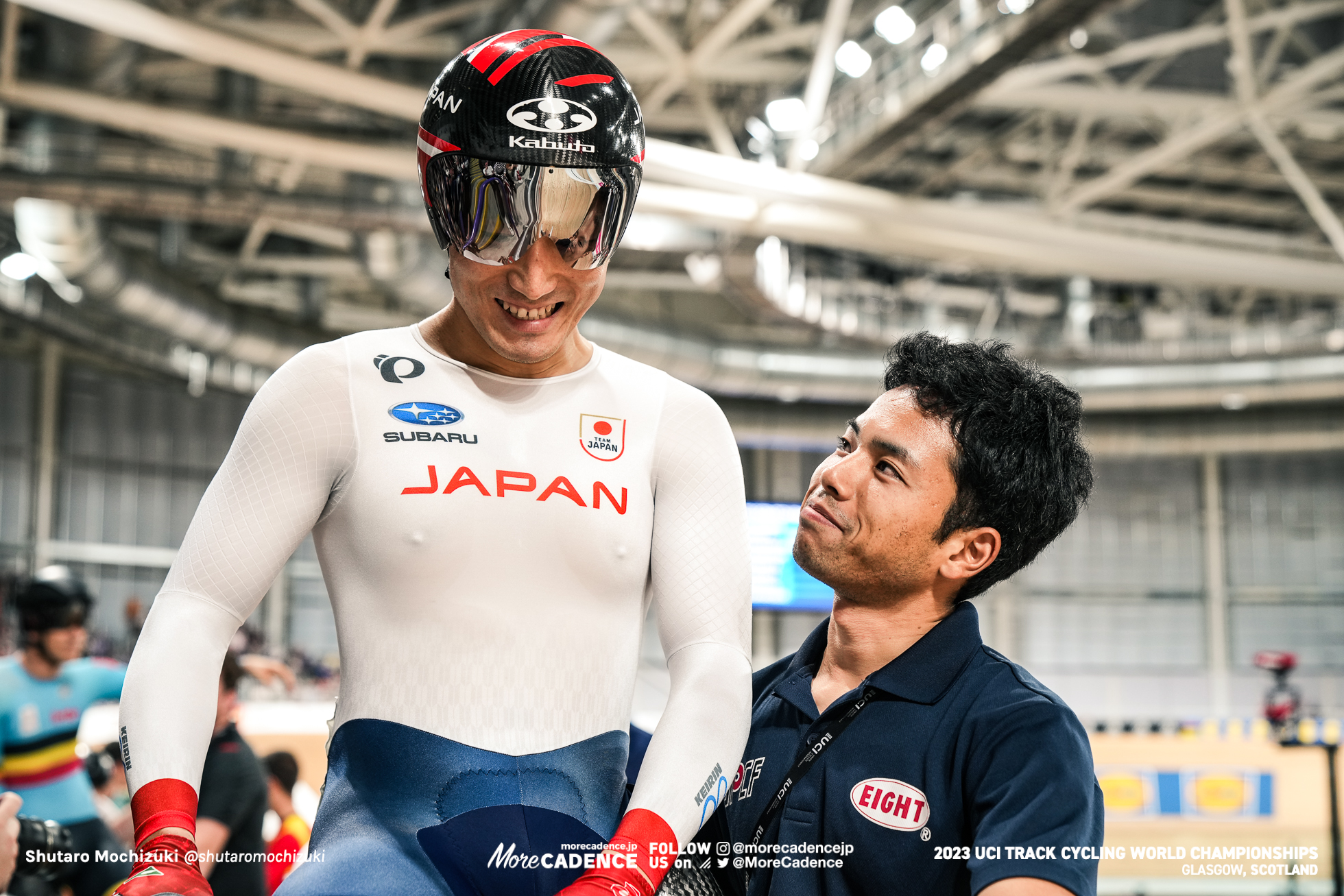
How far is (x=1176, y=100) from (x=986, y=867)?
1379cm

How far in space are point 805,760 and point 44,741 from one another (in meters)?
4.78

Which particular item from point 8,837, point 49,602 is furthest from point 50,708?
point 8,837

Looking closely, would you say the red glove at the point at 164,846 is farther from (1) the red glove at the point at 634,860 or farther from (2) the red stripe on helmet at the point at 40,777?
(2) the red stripe on helmet at the point at 40,777

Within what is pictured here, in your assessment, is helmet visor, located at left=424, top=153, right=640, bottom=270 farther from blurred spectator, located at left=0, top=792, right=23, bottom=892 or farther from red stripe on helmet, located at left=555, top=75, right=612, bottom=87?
blurred spectator, located at left=0, top=792, right=23, bottom=892

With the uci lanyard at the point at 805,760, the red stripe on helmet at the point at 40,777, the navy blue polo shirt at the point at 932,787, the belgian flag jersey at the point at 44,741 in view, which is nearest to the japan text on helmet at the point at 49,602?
the belgian flag jersey at the point at 44,741

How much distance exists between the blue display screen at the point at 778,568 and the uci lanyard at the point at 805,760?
1539 cm

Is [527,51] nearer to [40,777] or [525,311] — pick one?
[525,311]

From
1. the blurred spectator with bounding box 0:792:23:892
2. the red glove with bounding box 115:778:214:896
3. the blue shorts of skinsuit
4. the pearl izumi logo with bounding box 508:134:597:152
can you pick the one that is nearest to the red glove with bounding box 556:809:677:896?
the blue shorts of skinsuit

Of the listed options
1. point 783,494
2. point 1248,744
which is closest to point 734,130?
point 1248,744

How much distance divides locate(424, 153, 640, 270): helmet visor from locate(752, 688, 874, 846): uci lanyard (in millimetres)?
1063

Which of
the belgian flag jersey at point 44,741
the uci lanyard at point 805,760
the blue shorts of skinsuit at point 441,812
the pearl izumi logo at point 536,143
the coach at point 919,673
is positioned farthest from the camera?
the belgian flag jersey at point 44,741

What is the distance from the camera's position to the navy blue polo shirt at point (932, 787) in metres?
2.08

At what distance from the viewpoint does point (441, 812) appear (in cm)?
183

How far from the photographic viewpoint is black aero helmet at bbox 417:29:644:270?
1851 millimetres
